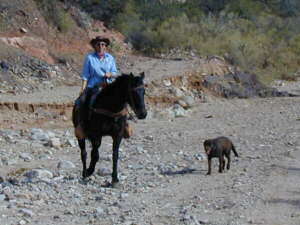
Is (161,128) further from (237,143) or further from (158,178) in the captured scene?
(158,178)

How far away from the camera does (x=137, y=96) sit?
10664 millimetres

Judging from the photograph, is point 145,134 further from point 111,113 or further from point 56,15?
point 56,15

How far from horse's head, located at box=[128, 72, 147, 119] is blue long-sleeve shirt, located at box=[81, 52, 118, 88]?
74 cm

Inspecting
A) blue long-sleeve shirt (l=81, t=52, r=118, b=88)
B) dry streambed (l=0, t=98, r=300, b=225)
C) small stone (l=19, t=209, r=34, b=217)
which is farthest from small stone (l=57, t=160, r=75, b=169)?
small stone (l=19, t=209, r=34, b=217)

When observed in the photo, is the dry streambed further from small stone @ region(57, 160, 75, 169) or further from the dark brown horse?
the dark brown horse

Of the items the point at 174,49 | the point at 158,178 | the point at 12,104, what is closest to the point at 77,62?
the point at 174,49

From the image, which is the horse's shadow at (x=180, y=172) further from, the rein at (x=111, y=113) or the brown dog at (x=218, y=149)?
the rein at (x=111, y=113)

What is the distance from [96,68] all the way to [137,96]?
1.04m

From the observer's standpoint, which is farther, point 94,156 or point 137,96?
point 94,156

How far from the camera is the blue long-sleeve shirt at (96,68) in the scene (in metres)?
11.4

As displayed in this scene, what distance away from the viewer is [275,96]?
28797 mm

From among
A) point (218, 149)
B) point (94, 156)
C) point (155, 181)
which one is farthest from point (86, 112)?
point (218, 149)

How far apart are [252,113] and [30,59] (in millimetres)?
8085

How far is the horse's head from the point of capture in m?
10.6
